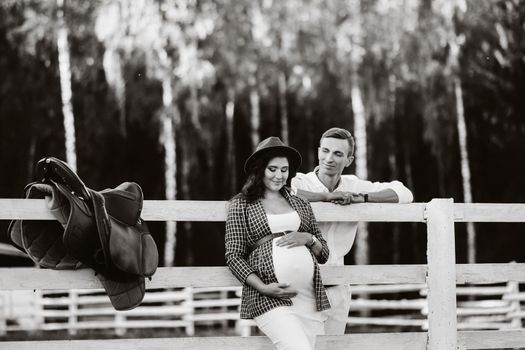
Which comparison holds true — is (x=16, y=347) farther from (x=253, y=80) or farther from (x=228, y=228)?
(x=253, y=80)

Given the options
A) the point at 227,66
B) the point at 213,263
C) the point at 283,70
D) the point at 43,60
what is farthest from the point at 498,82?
the point at 43,60

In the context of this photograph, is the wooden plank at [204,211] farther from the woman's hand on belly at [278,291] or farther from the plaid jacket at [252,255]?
the woman's hand on belly at [278,291]

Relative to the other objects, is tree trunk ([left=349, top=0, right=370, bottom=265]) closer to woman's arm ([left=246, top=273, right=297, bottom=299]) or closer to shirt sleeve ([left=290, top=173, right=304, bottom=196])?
shirt sleeve ([left=290, top=173, right=304, bottom=196])

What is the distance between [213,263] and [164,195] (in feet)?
7.38

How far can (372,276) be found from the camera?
420cm

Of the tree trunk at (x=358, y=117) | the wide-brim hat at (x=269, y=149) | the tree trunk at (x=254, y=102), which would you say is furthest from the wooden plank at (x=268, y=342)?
the tree trunk at (x=254, y=102)

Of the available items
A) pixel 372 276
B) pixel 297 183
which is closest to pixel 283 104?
pixel 297 183

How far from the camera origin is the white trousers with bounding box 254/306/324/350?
11.7ft

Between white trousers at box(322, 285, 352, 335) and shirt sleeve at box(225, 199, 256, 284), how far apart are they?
60 centimetres

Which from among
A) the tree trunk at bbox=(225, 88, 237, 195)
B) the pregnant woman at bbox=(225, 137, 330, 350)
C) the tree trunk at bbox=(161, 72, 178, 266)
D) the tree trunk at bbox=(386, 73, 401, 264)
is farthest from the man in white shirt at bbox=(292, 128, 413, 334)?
the tree trunk at bbox=(386, 73, 401, 264)

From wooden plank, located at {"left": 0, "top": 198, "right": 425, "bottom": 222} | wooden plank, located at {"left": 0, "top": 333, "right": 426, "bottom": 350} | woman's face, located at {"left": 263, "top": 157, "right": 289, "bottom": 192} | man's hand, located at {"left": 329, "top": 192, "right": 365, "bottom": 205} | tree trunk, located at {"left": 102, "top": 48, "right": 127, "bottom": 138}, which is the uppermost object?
tree trunk, located at {"left": 102, "top": 48, "right": 127, "bottom": 138}

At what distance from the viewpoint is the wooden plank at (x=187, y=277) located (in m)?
3.67

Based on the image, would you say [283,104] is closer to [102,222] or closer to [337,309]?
[337,309]

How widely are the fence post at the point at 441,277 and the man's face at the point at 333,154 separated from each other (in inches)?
20.6
